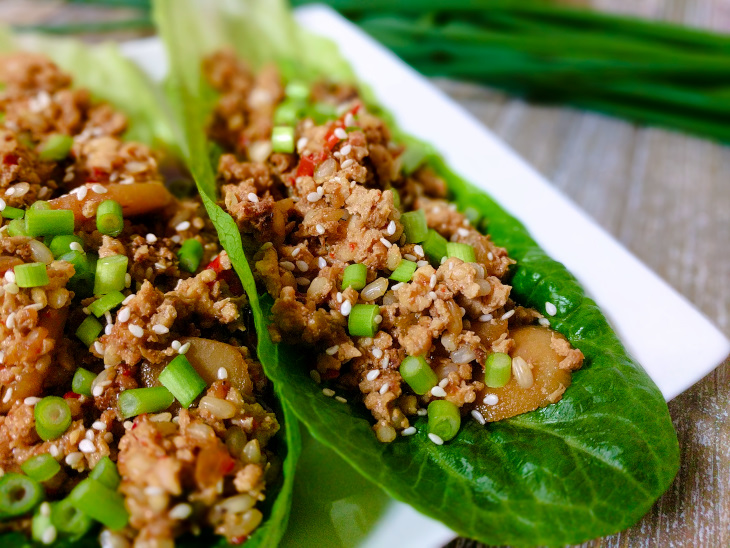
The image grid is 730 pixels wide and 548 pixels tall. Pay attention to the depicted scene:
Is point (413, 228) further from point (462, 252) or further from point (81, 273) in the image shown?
point (81, 273)

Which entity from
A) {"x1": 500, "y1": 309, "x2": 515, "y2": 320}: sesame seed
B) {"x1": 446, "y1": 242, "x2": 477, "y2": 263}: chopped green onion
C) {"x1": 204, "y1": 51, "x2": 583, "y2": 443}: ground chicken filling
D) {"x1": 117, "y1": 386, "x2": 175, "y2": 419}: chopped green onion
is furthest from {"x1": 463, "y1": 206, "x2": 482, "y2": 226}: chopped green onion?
{"x1": 117, "y1": 386, "x2": 175, "y2": 419}: chopped green onion

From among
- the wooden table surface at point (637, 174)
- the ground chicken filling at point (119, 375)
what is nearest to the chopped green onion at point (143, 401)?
the ground chicken filling at point (119, 375)

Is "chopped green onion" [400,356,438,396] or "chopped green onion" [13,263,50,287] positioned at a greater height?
"chopped green onion" [13,263,50,287]

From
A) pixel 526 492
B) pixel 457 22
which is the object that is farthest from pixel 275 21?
pixel 526 492

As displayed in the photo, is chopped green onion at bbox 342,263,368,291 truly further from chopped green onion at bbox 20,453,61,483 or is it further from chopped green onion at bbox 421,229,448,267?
chopped green onion at bbox 20,453,61,483

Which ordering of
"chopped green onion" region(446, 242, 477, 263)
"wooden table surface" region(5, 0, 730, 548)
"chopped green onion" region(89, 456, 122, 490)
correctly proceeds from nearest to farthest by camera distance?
"chopped green onion" region(89, 456, 122, 490) → "chopped green onion" region(446, 242, 477, 263) → "wooden table surface" region(5, 0, 730, 548)

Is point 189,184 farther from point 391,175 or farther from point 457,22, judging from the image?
point 457,22
